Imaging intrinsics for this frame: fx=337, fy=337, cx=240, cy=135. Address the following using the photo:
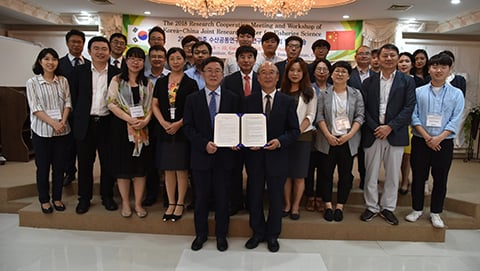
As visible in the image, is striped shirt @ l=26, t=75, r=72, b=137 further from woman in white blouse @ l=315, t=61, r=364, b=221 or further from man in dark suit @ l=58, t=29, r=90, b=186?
woman in white blouse @ l=315, t=61, r=364, b=221

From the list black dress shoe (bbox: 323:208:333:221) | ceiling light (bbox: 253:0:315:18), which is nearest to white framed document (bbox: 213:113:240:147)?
black dress shoe (bbox: 323:208:333:221)

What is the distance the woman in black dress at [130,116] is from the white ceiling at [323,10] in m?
3.33

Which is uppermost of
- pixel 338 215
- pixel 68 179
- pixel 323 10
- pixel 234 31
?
pixel 323 10

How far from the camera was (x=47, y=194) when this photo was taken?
3088 millimetres

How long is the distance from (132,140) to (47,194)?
1022mm

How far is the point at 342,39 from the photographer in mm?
6703

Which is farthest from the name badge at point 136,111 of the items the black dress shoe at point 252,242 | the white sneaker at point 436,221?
the white sneaker at point 436,221

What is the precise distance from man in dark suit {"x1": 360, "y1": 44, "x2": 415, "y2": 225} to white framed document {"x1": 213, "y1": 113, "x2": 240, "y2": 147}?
1.27 m

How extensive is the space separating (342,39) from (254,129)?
504 cm

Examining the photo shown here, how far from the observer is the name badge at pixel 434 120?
111 inches

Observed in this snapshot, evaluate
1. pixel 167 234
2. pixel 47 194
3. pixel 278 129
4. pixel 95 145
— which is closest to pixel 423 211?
pixel 278 129

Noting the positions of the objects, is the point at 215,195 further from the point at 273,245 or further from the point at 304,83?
the point at 304,83

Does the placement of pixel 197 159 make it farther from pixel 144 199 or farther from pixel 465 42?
pixel 465 42

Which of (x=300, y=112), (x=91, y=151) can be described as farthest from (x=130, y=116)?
(x=300, y=112)
